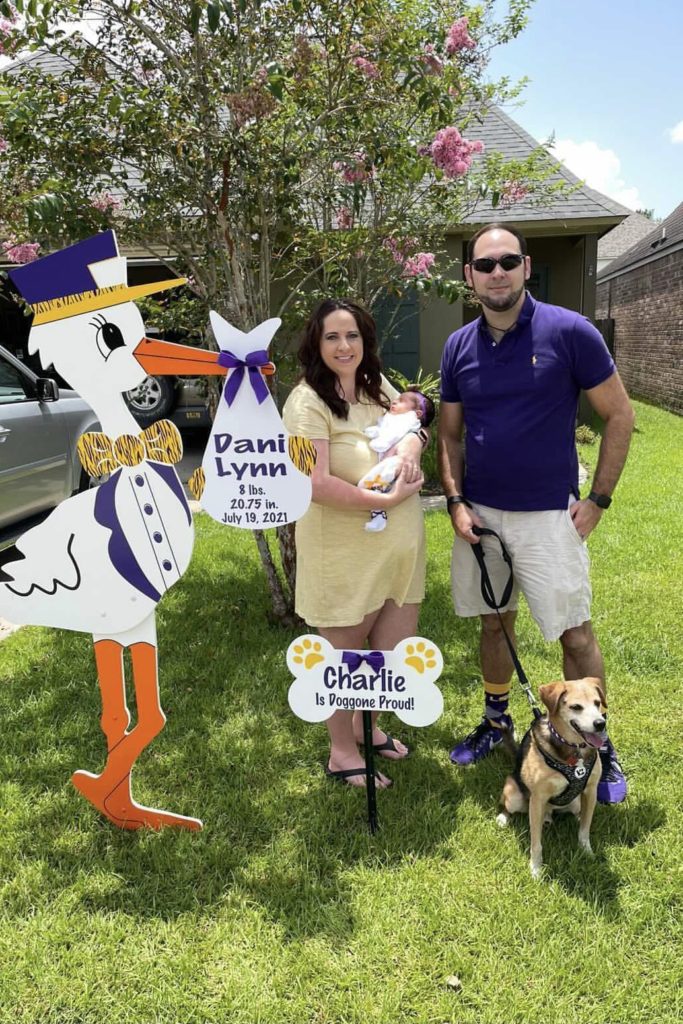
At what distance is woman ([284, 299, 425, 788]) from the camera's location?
238 centimetres

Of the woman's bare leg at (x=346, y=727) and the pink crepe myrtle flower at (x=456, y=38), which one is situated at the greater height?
the pink crepe myrtle flower at (x=456, y=38)

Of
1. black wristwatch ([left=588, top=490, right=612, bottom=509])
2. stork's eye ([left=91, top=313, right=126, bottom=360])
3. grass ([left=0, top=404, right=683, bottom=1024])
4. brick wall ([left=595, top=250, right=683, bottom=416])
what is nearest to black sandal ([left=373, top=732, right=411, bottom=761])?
grass ([left=0, top=404, right=683, bottom=1024])

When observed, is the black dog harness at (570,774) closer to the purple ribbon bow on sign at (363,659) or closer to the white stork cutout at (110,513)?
the purple ribbon bow on sign at (363,659)

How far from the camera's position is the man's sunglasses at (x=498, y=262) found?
2.37m

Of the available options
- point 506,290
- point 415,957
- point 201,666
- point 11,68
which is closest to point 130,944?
point 415,957

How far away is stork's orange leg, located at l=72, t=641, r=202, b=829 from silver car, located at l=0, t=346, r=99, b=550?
326 cm

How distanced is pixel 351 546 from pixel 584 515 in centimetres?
87

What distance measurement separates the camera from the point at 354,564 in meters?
2.53

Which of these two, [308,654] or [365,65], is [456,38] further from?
[308,654]

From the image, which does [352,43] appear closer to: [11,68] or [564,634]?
[11,68]

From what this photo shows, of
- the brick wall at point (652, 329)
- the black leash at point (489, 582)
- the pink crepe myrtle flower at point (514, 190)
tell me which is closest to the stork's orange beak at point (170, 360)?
the black leash at point (489, 582)

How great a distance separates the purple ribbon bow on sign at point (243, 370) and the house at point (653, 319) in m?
12.5

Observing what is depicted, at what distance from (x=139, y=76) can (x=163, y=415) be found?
18.0 ft

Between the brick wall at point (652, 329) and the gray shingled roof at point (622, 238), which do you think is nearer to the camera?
the brick wall at point (652, 329)
